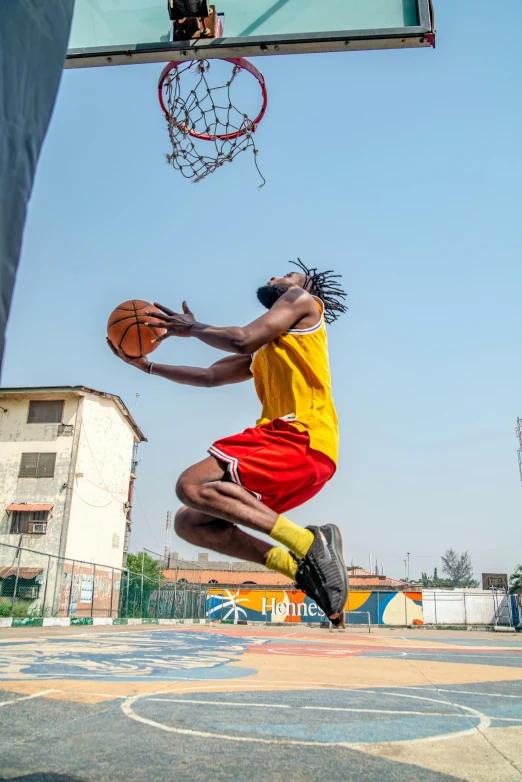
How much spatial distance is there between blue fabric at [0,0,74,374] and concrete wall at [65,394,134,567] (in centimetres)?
2550

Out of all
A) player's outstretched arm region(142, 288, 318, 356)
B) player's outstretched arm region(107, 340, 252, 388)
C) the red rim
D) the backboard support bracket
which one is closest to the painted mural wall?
the red rim

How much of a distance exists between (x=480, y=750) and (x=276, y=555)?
125 cm

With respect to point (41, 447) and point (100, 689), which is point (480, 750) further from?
point (41, 447)

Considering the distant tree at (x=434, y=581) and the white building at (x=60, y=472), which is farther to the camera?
the distant tree at (x=434, y=581)

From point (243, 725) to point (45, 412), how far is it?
26.0 meters

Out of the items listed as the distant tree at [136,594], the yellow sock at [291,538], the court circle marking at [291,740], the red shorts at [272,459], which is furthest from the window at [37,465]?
the yellow sock at [291,538]

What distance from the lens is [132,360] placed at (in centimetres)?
340

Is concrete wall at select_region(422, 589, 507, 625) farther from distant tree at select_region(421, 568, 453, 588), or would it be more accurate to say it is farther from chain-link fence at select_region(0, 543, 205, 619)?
distant tree at select_region(421, 568, 453, 588)

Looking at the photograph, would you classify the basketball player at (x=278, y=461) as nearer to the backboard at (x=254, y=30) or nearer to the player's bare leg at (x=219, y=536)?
the player's bare leg at (x=219, y=536)

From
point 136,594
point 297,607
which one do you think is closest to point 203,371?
point 136,594

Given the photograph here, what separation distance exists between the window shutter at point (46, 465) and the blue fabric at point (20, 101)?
26.0 meters

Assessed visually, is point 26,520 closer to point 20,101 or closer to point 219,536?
point 219,536

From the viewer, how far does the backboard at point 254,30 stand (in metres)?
2.93

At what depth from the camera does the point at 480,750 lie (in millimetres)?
2662
